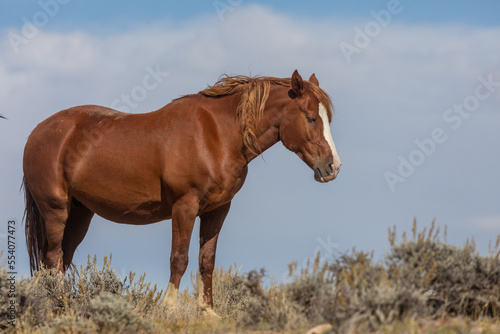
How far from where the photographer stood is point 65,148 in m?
10.2

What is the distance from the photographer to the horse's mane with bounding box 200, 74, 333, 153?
916 cm

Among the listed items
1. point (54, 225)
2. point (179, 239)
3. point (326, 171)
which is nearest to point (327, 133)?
point (326, 171)

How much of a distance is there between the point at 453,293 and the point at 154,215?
4.53 metres

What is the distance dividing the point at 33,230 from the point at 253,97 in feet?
14.9

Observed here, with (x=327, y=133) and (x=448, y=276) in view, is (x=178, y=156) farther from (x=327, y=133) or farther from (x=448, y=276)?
(x=448, y=276)

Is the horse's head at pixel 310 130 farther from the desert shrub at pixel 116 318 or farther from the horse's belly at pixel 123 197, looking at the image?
the desert shrub at pixel 116 318

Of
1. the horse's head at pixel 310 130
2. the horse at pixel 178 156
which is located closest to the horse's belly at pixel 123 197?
the horse at pixel 178 156

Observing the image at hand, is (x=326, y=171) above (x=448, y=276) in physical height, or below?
above

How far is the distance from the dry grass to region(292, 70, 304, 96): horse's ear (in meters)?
2.67

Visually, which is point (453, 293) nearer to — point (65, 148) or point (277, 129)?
point (277, 129)

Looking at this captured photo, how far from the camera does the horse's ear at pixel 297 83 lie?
899 centimetres

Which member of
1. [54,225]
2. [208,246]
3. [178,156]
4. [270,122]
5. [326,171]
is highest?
[270,122]

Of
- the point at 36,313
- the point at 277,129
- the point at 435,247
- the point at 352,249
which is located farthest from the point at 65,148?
the point at 435,247

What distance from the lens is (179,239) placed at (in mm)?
8930
